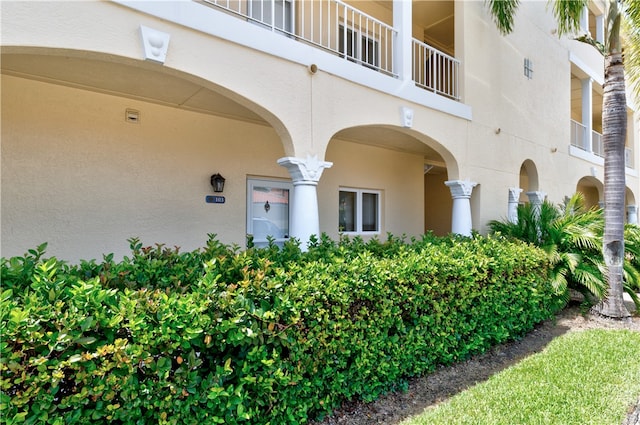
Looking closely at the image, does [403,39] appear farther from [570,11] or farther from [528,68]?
[528,68]

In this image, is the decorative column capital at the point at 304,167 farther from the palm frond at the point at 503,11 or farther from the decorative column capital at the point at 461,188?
the palm frond at the point at 503,11

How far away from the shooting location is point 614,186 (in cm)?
690

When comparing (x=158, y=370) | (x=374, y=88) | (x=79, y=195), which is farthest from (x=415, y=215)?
(x=158, y=370)

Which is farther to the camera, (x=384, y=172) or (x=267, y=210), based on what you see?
(x=384, y=172)

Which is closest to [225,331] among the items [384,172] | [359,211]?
[359,211]

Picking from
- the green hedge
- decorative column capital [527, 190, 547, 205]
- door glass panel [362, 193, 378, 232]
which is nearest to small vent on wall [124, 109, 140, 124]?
the green hedge

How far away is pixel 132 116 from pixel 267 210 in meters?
2.93

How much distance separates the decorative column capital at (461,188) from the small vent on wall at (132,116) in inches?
248

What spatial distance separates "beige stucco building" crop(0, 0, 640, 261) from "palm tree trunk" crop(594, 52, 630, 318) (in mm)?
2399

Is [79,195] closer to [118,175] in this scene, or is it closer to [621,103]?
[118,175]

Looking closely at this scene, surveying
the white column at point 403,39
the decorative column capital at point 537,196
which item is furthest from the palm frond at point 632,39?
the white column at point 403,39

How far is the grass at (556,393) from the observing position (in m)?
3.41

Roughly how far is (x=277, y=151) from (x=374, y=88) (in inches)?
89.6

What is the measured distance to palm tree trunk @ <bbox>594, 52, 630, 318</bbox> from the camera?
22.4ft
